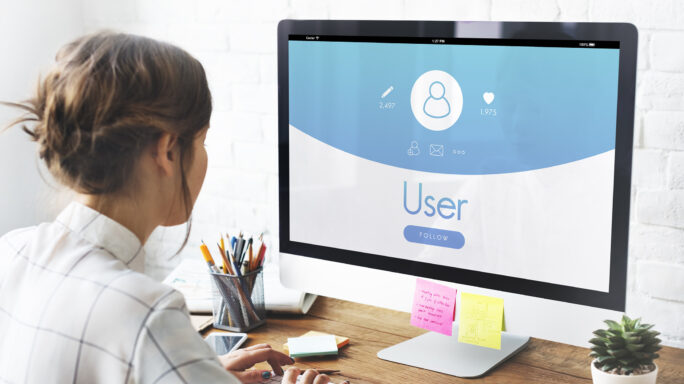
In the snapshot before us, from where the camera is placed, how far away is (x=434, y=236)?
47.9 inches

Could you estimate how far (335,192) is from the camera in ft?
4.28

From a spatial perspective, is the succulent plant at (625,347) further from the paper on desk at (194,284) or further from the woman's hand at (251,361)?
the paper on desk at (194,284)

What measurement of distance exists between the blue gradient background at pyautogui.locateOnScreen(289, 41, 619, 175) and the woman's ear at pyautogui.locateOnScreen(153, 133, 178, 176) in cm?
40

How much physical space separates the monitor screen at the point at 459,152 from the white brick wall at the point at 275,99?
0.30 metres

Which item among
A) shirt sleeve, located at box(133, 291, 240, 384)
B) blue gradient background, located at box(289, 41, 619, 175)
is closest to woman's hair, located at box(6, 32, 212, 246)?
shirt sleeve, located at box(133, 291, 240, 384)

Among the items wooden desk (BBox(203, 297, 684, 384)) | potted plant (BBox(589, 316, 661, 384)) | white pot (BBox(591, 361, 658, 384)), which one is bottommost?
wooden desk (BBox(203, 297, 684, 384))

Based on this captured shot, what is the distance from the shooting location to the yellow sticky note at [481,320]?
1.18 m

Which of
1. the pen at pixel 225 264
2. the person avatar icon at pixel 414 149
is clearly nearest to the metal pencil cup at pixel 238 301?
the pen at pixel 225 264

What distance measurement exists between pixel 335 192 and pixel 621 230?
0.48 meters

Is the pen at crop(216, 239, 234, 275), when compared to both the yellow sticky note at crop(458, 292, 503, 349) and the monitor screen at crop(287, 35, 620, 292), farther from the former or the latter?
the yellow sticky note at crop(458, 292, 503, 349)

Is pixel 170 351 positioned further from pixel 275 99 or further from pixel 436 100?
pixel 275 99

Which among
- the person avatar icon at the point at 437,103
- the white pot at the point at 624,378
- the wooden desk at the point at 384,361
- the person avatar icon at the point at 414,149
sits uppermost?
the person avatar icon at the point at 437,103

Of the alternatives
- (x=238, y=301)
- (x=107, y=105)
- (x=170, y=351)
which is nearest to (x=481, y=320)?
(x=238, y=301)

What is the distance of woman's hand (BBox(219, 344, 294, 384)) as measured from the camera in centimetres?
116
